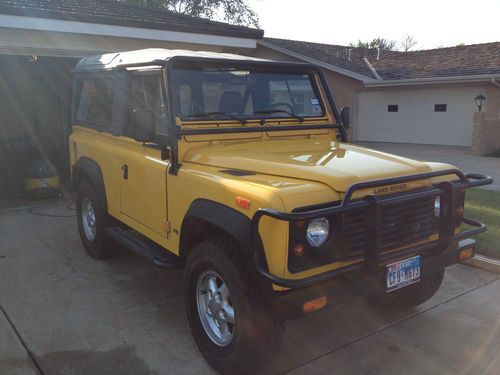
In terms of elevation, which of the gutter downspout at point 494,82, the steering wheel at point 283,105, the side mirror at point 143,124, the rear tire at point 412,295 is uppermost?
the gutter downspout at point 494,82

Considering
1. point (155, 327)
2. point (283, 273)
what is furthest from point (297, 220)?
point (155, 327)

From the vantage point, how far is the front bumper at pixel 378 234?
8.25 feet

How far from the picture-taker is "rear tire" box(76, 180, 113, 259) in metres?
4.87

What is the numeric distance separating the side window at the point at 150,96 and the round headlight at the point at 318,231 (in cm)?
164

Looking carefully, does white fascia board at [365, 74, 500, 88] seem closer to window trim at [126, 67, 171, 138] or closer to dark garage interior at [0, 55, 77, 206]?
dark garage interior at [0, 55, 77, 206]

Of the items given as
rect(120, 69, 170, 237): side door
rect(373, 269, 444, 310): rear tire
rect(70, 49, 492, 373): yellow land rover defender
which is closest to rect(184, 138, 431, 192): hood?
rect(70, 49, 492, 373): yellow land rover defender

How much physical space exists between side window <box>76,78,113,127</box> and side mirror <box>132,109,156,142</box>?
1.35 metres

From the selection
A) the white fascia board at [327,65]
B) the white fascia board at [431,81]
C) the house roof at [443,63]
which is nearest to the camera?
the white fascia board at [431,81]

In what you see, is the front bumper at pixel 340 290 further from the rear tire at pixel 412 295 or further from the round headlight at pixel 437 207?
the rear tire at pixel 412 295

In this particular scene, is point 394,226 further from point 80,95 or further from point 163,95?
point 80,95

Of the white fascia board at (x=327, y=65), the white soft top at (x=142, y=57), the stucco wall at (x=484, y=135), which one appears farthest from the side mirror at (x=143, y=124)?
the white fascia board at (x=327, y=65)

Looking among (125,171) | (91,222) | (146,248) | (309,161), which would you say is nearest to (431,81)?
(91,222)

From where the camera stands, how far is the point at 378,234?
8.82 ft

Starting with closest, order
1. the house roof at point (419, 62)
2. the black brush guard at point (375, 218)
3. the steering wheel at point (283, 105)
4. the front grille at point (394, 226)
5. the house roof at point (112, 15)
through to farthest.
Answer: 1. the black brush guard at point (375, 218)
2. the front grille at point (394, 226)
3. the steering wheel at point (283, 105)
4. the house roof at point (112, 15)
5. the house roof at point (419, 62)
